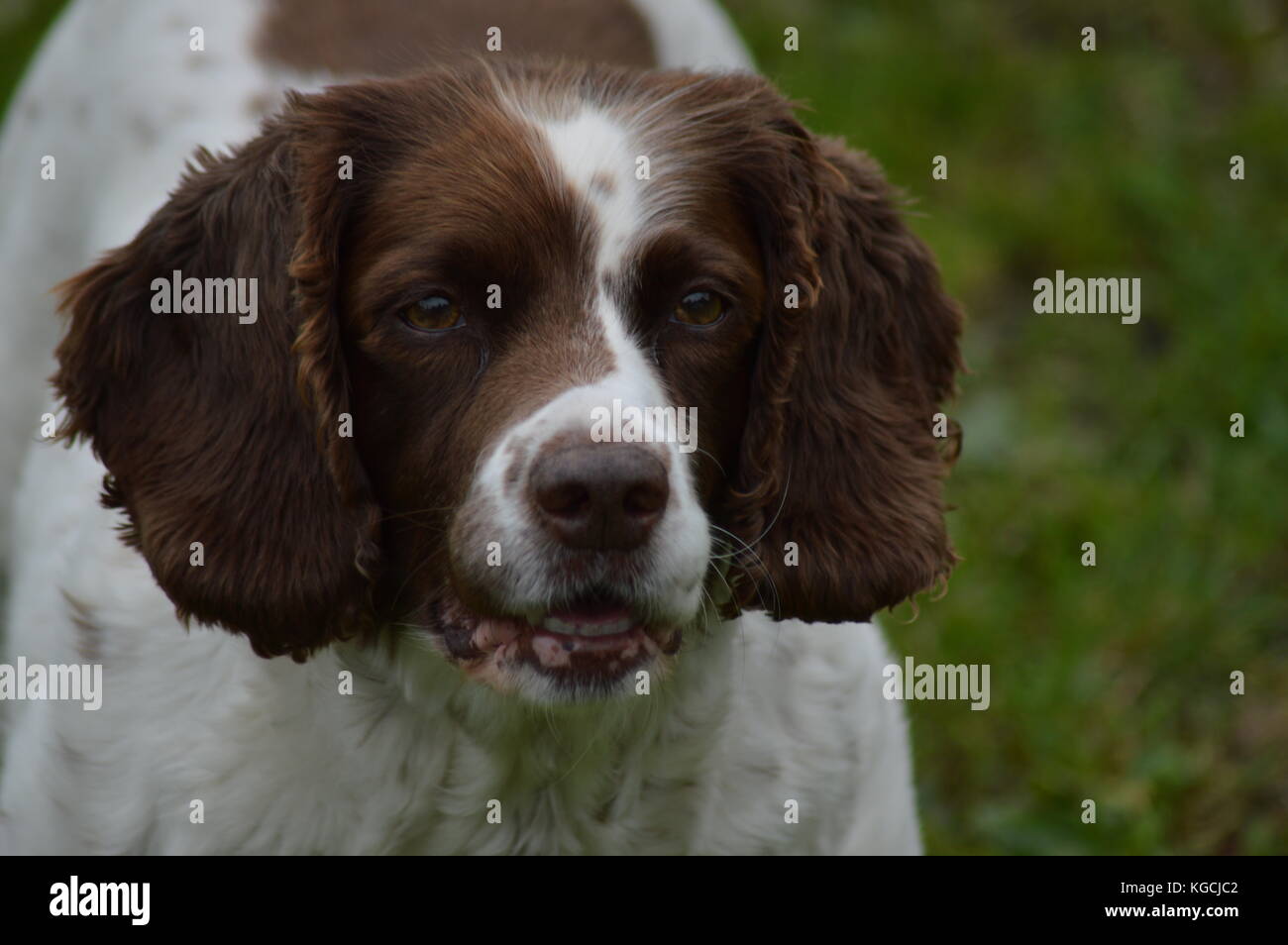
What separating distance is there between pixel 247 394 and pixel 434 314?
0.38m

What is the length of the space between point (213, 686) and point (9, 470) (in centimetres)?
A: 163

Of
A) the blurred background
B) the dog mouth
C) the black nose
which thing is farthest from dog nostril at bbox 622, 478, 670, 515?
the blurred background

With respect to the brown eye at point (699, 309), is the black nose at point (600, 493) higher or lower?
lower

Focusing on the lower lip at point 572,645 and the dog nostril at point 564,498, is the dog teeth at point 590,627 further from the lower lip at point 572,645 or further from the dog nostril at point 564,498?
the dog nostril at point 564,498

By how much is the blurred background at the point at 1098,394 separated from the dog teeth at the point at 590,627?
118cm

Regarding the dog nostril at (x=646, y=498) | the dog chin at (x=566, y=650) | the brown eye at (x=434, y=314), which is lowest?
the dog chin at (x=566, y=650)

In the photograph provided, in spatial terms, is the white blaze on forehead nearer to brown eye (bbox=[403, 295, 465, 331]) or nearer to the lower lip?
brown eye (bbox=[403, 295, 465, 331])

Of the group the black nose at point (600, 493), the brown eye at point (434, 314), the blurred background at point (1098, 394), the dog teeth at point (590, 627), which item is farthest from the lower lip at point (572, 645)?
the blurred background at point (1098, 394)

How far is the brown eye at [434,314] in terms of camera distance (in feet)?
9.89

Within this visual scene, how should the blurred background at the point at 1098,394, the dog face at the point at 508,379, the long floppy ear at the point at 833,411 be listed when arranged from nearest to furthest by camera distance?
the dog face at the point at 508,379
the long floppy ear at the point at 833,411
the blurred background at the point at 1098,394

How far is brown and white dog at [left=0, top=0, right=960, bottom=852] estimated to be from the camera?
2992 mm

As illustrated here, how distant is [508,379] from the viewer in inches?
116

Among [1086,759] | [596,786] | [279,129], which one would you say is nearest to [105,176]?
[279,129]
